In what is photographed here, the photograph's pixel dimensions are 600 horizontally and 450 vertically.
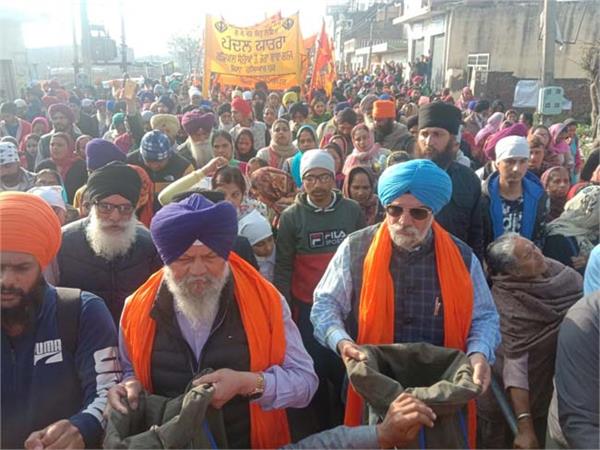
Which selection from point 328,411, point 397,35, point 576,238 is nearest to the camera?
point 328,411

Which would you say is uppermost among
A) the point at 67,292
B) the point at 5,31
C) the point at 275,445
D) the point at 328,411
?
the point at 5,31

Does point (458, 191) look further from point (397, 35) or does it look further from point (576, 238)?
point (397, 35)

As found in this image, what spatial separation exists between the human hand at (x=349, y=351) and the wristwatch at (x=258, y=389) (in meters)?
0.34

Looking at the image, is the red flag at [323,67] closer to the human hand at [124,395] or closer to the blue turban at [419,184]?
the blue turban at [419,184]

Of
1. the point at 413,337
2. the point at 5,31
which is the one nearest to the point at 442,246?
the point at 413,337

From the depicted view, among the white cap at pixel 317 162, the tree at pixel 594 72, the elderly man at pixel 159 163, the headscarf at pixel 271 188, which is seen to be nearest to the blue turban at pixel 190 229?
the white cap at pixel 317 162

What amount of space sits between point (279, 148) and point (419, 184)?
13.5 ft

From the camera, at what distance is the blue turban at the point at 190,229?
6.75 ft

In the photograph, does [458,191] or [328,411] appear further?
[458,191]

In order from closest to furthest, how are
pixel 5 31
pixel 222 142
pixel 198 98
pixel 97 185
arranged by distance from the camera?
pixel 97 185 → pixel 222 142 → pixel 198 98 → pixel 5 31

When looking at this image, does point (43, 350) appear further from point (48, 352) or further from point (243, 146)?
point (243, 146)

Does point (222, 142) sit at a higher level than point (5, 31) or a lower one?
lower

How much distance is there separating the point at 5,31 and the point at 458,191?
2549 centimetres

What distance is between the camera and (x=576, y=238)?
3.48 metres
